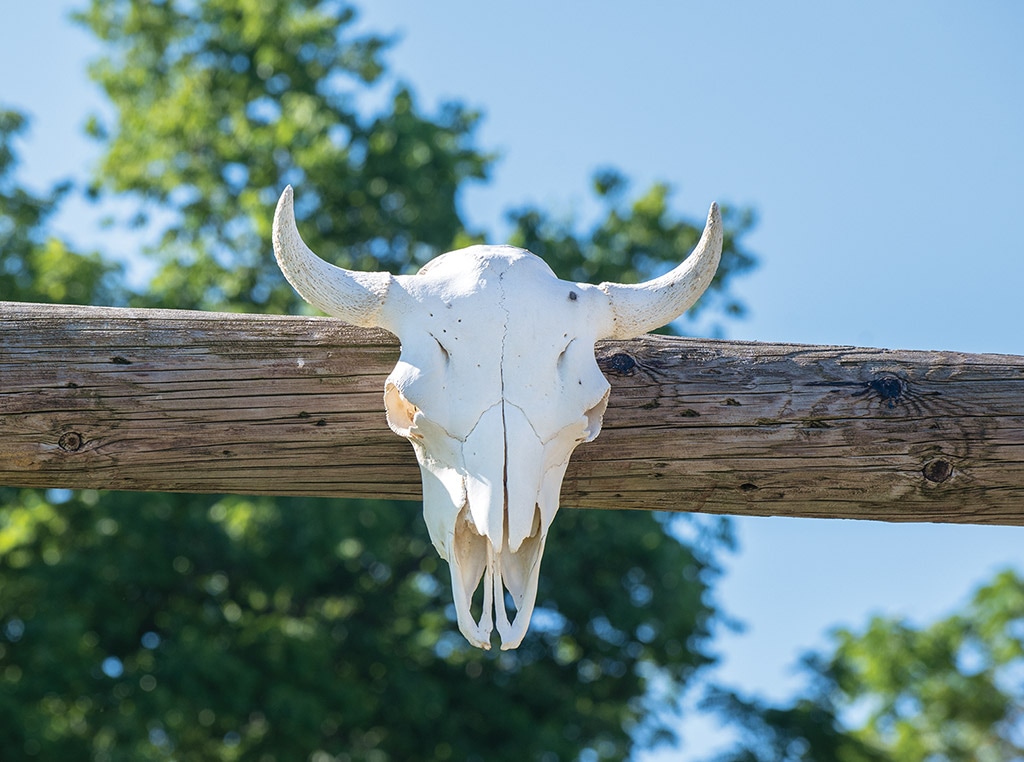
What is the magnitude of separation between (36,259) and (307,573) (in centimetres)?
372

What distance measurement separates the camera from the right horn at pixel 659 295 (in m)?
3.42

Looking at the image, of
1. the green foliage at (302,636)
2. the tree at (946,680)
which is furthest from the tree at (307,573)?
the tree at (946,680)

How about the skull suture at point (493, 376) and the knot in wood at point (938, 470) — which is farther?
the knot in wood at point (938, 470)

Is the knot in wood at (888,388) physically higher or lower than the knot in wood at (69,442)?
higher

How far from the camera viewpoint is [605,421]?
12.2ft

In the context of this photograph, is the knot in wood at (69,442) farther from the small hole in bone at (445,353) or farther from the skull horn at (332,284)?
the small hole in bone at (445,353)

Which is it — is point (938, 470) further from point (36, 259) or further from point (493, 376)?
point (36, 259)

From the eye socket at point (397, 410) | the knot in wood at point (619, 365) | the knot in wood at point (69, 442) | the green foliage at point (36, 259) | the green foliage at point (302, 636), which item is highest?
the eye socket at point (397, 410)

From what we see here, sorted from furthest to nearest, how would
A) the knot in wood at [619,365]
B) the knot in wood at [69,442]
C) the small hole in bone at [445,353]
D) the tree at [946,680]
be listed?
the tree at [946,680]
the knot in wood at [619,365]
the knot in wood at [69,442]
the small hole in bone at [445,353]

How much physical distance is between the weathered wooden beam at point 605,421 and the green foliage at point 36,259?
8437mm

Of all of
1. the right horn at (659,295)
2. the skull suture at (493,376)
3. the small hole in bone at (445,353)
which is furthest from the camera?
the right horn at (659,295)

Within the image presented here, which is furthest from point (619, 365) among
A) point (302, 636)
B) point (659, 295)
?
point (302, 636)

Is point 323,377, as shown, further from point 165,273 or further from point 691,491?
point 165,273

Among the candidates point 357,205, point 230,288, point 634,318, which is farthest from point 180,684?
point 634,318
